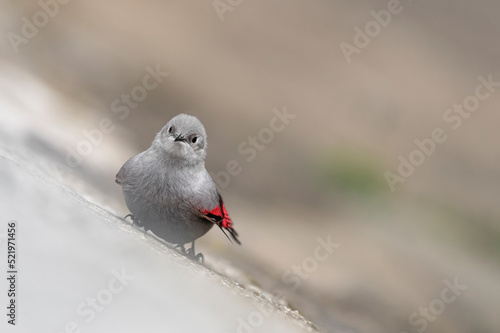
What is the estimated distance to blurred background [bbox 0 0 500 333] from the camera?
550 cm

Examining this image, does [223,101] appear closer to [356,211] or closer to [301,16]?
[301,16]

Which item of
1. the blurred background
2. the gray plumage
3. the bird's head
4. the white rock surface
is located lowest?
the white rock surface

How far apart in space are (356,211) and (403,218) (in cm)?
40

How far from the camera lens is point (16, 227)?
2.04 m

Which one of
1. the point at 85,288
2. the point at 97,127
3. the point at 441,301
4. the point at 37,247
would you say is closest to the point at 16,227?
the point at 37,247

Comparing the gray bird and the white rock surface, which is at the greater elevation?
the gray bird

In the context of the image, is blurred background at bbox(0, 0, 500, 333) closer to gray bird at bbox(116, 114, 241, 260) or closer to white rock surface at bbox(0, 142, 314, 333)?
gray bird at bbox(116, 114, 241, 260)

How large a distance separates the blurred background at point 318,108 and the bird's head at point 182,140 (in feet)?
8.40

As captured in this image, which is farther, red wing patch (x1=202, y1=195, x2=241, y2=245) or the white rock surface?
red wing patch (x1=202, y1=195, x2=241, y2=245)

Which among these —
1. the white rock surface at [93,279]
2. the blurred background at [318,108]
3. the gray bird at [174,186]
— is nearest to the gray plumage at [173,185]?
the gray bird at [174,186]

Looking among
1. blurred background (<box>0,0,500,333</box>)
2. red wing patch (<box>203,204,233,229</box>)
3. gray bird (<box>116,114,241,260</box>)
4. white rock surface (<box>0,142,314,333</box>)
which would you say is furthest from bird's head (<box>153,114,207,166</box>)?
blurred background (<box>0,0,500,333</box>)

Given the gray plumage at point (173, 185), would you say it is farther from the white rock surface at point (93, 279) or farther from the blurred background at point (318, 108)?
the blurred background at point (318, 108)

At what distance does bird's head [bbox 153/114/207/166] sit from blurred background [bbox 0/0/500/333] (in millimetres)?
2561

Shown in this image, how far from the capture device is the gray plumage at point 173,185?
2768mm
